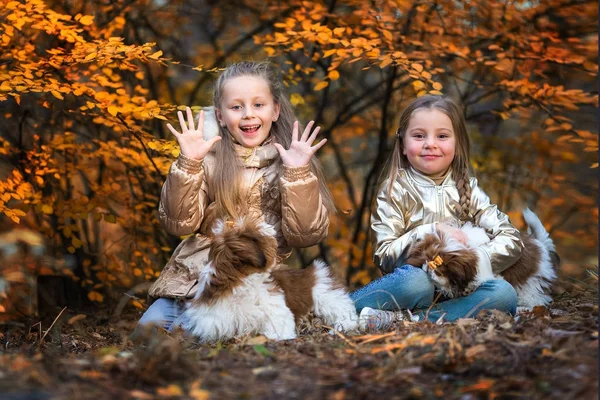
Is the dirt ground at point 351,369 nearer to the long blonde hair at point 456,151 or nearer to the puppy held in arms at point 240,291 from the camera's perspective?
the puppy held in arms at point 240,291

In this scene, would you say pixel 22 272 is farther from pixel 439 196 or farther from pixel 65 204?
pixel 439 196

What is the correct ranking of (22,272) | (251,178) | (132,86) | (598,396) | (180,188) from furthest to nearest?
(132,86)
(22,272)
(251,178)
(180,188)
(598,396)

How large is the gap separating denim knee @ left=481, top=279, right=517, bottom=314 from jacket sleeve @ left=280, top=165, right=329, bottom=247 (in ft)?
3.72

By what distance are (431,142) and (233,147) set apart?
4.45 ft

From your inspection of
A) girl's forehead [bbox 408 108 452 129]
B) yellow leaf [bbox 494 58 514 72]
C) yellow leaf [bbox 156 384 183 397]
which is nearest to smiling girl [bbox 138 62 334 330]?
girl's forehead [bbox 408 108 452 129]

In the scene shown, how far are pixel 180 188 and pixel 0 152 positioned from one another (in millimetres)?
1981

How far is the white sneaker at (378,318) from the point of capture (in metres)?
3.90

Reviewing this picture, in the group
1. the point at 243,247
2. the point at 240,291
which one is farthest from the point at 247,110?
the point at 240,291

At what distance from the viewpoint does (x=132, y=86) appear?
6.81m

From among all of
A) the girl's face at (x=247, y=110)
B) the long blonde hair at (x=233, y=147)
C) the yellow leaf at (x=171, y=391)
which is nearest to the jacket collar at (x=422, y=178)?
the long blonde hair at (x=233, y=147)

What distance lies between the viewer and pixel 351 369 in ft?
9.42

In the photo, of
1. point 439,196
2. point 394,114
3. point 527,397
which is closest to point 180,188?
point 439,196

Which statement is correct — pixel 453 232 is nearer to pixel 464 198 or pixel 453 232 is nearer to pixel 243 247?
pixel 464 198

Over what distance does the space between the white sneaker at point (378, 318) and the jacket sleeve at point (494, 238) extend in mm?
573
